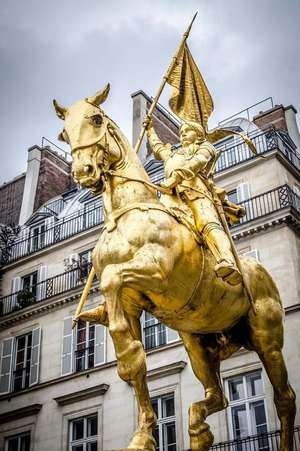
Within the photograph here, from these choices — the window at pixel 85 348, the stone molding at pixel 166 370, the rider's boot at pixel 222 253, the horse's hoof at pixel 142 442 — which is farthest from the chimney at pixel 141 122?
the horse's hoof at pixel 142 442

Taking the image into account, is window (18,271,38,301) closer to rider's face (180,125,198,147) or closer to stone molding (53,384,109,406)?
stone molding (53,384,109,406)

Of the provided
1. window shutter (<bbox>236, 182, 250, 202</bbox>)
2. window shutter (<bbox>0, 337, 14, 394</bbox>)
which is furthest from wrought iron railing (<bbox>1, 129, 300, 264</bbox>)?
window shutter (<bbox>0, 337, 14, 394</bbox>)

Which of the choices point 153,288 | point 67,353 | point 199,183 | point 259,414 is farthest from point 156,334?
point 153,288

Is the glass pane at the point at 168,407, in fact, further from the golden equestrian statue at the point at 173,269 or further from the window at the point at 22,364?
the golden equestrian statue at the point at 173,269

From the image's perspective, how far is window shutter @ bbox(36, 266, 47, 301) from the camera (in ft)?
86.9

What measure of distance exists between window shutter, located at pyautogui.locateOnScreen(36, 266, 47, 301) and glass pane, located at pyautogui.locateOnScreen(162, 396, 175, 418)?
24.1 ft

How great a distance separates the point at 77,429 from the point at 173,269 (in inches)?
709

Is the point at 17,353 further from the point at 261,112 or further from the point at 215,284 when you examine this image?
the point at 215,284

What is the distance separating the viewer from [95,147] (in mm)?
6379

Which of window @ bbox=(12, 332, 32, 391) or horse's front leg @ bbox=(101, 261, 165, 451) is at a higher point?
window @ bbox=(12, 332, 32, 391)

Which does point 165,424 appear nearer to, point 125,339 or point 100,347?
point 100,347

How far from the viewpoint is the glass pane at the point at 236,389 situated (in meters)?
19.4

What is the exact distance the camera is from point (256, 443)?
1802 centimetres

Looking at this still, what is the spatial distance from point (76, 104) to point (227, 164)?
1816cm
